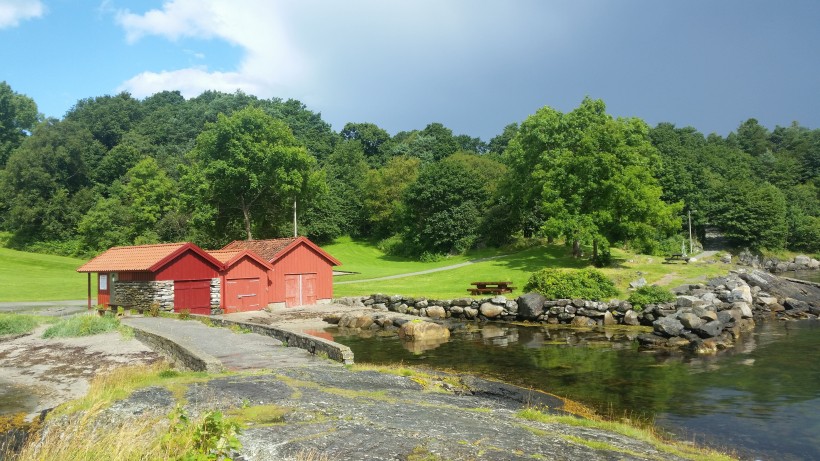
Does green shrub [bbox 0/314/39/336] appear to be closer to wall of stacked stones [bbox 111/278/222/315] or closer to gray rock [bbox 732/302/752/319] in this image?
wall of stacked stones [bbox 111/278/222/315]

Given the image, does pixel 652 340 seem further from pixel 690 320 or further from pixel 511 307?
pixel 511 307

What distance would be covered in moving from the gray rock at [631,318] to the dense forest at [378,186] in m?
16.7

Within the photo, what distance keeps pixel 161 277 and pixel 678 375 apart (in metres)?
28.8

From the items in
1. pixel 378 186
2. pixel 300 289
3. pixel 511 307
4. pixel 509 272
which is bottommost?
pixel 511 307

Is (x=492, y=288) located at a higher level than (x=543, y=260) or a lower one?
lower

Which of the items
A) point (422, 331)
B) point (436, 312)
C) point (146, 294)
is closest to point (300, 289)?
point (436, 312)

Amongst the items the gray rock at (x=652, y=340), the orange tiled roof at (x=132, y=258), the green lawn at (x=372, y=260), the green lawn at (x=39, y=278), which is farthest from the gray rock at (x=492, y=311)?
the green lawn at (x=39, y=278)

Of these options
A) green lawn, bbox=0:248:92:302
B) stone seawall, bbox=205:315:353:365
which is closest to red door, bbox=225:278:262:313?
stone seawall, bbox=205:315:353:365

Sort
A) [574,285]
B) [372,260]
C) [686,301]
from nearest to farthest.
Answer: [686,301] → [574,285] → [372,260]

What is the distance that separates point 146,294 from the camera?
1382 inches

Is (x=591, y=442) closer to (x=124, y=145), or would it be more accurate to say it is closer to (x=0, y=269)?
(x=0, y=269)

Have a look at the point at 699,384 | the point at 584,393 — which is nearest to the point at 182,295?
the point at 584,393

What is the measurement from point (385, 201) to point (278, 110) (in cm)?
4266

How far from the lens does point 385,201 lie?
86.6 m
